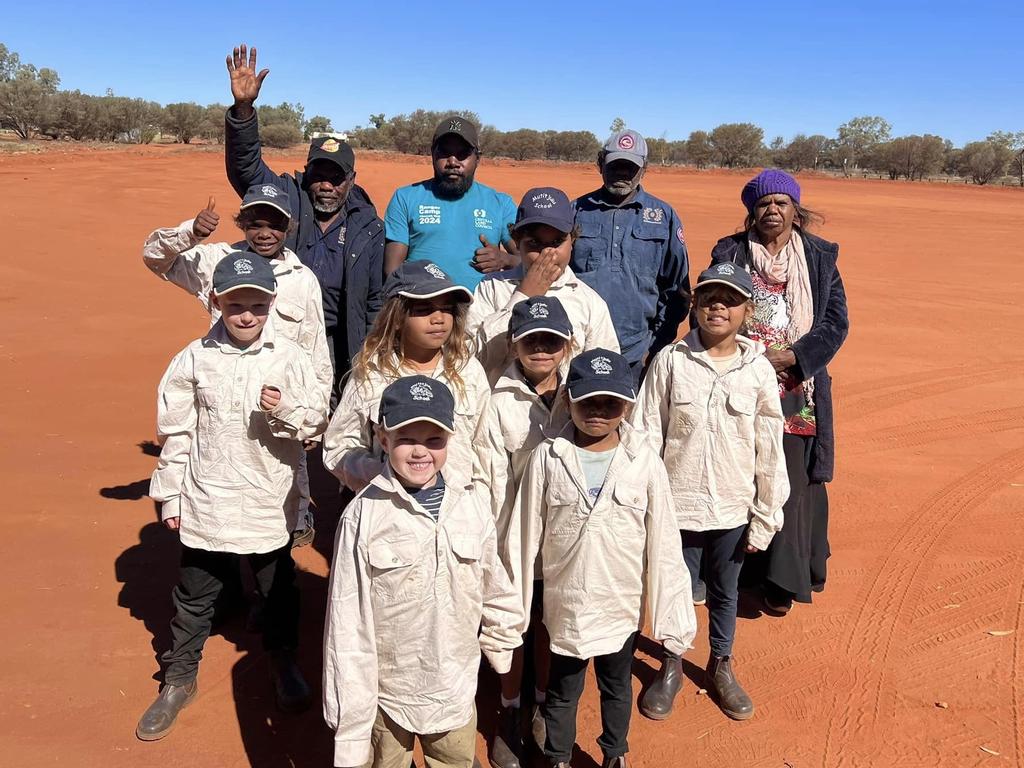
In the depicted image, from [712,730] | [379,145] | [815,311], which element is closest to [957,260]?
[815,311]

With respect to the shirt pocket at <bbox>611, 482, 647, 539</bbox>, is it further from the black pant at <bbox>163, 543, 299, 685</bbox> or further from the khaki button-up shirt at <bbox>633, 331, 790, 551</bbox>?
the black pant at <bbox>163, 543, 299, 685</bbox>

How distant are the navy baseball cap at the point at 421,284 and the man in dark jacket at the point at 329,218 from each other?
162cm

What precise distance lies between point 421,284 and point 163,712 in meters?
2.21

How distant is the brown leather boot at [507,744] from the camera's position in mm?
3340

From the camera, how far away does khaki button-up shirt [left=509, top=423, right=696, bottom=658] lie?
292 cm

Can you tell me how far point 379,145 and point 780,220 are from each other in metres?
51.7

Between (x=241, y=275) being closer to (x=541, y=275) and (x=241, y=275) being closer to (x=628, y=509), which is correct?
(x=541, y=275)

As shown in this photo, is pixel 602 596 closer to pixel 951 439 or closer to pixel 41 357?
pixel 951 439

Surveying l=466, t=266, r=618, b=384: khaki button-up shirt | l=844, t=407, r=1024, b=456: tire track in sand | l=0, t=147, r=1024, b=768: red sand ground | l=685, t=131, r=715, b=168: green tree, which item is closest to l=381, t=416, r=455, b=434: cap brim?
l=466, t=266, r=618, b=384: khaki button-up shirt

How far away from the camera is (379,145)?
52.5m

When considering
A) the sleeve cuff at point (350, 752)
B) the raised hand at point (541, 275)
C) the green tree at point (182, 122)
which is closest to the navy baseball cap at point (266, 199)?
the raised hand at point (541, 275)

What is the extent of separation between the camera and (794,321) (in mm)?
4137

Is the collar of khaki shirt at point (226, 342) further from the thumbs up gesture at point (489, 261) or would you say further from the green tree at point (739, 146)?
the green tree at point (739, 146)

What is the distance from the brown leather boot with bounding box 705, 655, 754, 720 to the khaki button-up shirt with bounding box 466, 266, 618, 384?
1580 mm
